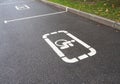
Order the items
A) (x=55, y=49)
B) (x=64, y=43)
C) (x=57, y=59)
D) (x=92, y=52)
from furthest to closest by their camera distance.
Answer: (x=64, y=43) → (x=55, y=49) → (x=92, y=52) → (x=57, y=59)

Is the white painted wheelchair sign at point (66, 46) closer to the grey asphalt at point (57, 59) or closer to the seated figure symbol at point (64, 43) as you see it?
the seated figure symbol at point (64, 43)

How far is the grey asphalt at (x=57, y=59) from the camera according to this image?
3.39m

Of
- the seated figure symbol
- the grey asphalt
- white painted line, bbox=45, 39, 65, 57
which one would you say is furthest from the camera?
the seated figure symbol

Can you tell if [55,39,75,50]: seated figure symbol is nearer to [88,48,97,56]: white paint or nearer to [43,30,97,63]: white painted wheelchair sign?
[43,30,97,63]: white painted wheelchair sign

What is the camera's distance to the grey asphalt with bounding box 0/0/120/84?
3.39 meters

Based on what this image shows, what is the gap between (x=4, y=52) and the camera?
484cm

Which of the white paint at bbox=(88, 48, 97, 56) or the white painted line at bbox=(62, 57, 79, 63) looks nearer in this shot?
the white painted line at bbox=(62, 57, 79, 63)

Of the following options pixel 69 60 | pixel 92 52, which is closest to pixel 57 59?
pixel 69 60

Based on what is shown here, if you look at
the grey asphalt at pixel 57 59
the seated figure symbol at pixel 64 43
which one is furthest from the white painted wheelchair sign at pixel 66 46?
the grey asphalt at pixel 57 59

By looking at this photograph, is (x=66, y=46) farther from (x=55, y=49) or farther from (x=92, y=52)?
(x=92, y=52)

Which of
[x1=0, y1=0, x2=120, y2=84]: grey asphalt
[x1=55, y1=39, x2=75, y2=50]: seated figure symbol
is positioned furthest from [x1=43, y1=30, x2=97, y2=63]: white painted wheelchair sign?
[x1=0, y1=0, x2=120, y2=84]: grey asphalt

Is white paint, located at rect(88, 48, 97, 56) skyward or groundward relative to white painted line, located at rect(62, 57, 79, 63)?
skyward

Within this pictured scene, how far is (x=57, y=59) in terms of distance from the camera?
13.6 ft

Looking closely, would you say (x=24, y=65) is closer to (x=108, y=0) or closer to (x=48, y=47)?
(x=48, y=47)
